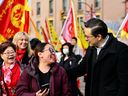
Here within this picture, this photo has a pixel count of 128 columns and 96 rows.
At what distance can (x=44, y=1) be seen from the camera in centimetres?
7412

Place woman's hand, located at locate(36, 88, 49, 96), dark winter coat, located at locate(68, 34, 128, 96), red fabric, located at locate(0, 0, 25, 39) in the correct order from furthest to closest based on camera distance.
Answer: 1. red fabric, located at locate(0, 0, 25, 39)
2. woman's hand, located at locate(36, 88, 49, 96)
3. dark winter coat, located at locate(68, 34, 128, 96)

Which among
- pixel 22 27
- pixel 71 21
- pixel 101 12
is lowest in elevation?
pixel 101 12

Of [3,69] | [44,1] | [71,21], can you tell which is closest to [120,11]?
[44,1]

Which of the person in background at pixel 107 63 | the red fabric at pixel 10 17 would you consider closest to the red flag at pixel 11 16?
the red fabric at pixel 10 17

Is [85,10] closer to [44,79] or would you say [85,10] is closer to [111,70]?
[44,79]

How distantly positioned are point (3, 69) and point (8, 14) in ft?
12.9

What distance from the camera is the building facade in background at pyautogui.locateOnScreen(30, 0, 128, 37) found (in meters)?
62.5

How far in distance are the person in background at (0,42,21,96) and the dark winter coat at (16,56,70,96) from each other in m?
0.55

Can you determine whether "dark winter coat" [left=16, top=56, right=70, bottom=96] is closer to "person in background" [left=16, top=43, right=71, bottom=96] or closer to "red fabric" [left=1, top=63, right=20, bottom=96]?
"person in background" [left=16, top=43, right=71, bottom=96]

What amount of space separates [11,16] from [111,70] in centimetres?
505

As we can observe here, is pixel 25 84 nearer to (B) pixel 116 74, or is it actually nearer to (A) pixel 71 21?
(B) pixel 116 74

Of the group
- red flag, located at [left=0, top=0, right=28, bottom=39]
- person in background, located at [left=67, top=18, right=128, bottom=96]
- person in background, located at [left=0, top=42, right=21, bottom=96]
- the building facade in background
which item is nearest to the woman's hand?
person in background, located at [left=67, top=18, right=128, bottom=96]

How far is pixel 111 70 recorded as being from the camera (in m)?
5.24

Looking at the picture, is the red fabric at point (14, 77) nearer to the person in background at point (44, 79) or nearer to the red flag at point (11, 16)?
the person in background at point (44, 79)
